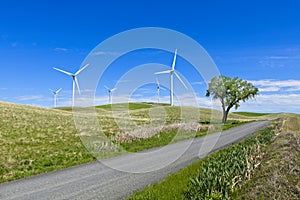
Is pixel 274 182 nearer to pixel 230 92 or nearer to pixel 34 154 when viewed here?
pixel 34 154

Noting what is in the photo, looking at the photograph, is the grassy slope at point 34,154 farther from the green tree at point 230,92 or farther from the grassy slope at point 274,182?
the green tree at point 230,92

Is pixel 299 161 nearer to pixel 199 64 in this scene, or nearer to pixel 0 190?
pixel 199 64

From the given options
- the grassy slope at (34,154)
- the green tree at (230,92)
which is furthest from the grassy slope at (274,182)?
the green tree at (230,92)

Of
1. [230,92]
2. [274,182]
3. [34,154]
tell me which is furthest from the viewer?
[230,92]

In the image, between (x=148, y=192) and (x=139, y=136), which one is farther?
(x=139, y=136)

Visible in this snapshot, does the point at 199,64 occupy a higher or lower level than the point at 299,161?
higher

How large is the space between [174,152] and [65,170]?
26.7 feet

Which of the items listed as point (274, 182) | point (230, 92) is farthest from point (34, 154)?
point (230, 92)

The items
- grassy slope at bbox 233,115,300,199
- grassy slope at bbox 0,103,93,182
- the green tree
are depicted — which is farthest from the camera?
the green tree

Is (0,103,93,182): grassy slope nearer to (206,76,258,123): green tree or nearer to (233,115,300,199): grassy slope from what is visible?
(233,115,300,199): grassy slope

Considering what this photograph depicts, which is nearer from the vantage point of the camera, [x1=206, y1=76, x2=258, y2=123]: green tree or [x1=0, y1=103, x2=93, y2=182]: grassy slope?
[x1=0, y1=103, x2=93, y2=182]: grassy slope

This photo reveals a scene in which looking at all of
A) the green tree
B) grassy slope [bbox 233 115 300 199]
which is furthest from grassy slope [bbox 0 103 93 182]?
the green tree

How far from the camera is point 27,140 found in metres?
27.5

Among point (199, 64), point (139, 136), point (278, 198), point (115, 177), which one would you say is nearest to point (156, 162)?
point (115, 177)
